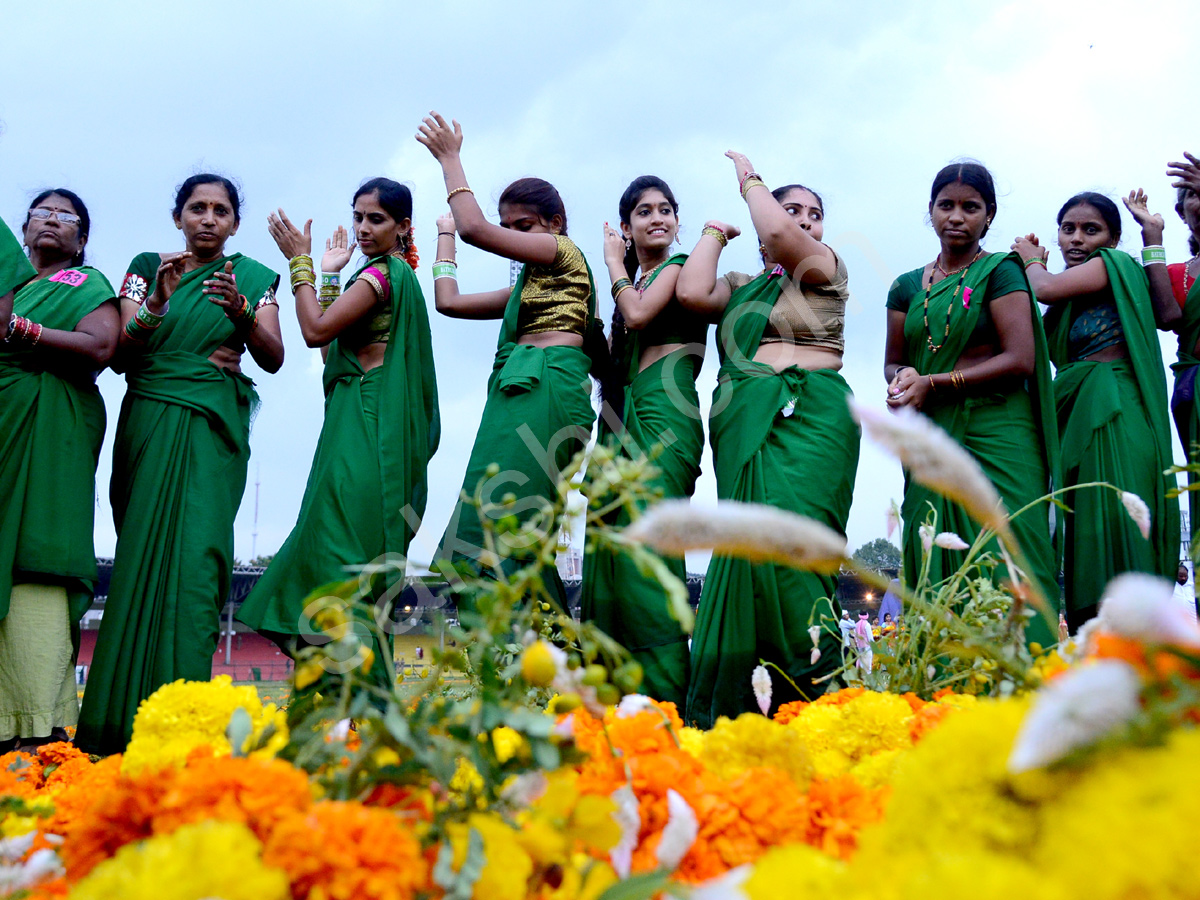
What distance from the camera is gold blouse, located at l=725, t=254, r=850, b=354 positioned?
12.7 ft

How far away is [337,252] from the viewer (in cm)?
467

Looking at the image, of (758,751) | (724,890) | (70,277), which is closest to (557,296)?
(70,277)

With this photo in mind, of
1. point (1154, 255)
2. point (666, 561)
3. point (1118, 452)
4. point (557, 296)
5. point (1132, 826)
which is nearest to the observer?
point (1132, 826)

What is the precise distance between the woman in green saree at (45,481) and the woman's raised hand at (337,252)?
0.91 m

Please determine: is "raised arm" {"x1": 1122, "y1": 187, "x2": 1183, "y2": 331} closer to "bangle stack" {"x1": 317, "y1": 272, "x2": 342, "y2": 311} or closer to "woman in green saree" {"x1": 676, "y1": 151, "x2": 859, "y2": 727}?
"woman in green saree" {"x1": 676, "y1": 151, "x2": 859, "y2": 727}

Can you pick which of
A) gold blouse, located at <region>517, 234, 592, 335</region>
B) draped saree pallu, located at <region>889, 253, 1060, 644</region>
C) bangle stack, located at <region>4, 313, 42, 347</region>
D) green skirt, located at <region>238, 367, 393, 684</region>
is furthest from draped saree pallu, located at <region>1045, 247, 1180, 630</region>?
bangle stack, located at <region>4, 313, 42, 347</region>

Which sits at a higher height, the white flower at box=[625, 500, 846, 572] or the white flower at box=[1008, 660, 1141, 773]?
the white flower at box=[625, 500, 846, 572]

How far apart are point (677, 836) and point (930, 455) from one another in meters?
0.45

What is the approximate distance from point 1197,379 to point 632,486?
13.2ft

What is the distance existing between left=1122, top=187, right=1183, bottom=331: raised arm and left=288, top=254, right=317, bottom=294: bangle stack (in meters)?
3.64

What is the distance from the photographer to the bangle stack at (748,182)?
154 inches

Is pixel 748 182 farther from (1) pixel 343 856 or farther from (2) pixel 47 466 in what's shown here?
(1) pixel 343 856

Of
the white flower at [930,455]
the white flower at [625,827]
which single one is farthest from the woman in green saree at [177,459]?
the white flower at [930,455]

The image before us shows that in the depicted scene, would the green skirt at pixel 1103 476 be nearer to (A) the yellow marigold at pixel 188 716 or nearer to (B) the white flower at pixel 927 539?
(B) the white flower at pixel 927 539
